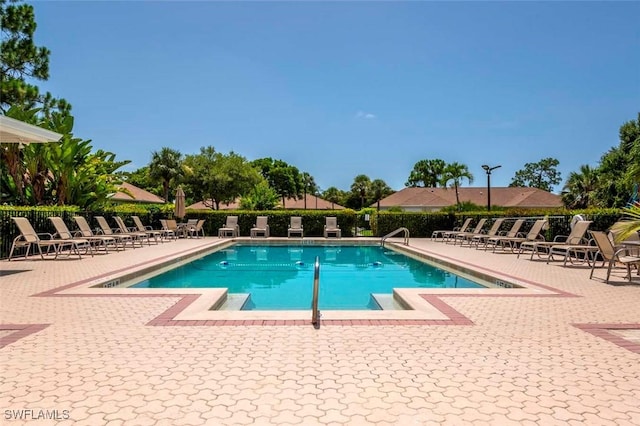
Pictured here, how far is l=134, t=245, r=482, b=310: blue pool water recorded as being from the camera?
842 centimetres

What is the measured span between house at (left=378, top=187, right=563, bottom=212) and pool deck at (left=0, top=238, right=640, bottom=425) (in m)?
47.7

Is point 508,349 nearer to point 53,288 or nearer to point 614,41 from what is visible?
point 53,288

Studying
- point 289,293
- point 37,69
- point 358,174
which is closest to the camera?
point 289,293

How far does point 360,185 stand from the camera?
7475cm

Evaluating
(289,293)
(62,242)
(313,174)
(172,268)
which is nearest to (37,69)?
(62,242)

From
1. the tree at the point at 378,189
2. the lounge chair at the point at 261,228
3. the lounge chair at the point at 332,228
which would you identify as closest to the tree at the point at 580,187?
the lounge chair at the point at 332,228

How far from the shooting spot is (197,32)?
57.5 feet

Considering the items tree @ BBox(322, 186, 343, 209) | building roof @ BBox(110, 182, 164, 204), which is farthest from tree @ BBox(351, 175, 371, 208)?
building roof @ BBox(110, 182, 164, 204)

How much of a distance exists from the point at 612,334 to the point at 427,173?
7129 cm

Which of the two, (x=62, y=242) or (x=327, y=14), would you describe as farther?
(x=327, y=14)

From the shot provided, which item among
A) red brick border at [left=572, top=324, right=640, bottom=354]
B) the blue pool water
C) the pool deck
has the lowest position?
the blue pool water

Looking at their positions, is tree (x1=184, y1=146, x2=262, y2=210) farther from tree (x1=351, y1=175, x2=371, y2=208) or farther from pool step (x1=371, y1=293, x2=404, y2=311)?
pool step (x1=371, y1=293, x2=404, y2=311)

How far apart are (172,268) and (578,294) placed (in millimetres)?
9598

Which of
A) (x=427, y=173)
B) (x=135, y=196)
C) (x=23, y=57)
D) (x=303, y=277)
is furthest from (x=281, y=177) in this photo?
(x=303, y=277)
